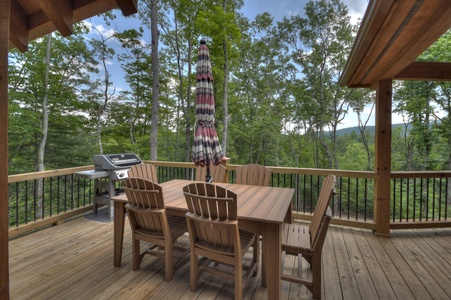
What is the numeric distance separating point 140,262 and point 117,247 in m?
0.31

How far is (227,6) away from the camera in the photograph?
8.52 m

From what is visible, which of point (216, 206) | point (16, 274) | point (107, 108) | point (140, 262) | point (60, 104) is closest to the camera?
point (216, 206)

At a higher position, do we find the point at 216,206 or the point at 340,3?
the point at 340,3

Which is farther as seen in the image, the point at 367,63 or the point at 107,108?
the point at 107,108

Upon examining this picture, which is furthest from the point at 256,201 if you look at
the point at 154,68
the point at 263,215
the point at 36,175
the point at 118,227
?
the point at 154,68

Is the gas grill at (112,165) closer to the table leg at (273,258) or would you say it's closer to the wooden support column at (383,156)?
the table leg at (273,258)

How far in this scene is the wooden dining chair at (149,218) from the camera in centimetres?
213

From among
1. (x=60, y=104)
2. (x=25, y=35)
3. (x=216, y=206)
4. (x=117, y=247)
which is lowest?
(x=117, y=247)

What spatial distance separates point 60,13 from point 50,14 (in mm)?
53

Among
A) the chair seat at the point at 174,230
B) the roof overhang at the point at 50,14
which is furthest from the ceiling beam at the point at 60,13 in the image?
the chair seat at the point at 174,230

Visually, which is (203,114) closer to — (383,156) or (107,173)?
(107,173)

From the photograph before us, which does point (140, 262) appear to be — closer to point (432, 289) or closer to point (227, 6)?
point (432, 289)

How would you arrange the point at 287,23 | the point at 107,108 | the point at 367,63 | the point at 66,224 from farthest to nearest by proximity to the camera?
the point at 287,23 → the point at 107,108 → the point at 66,224 → the point at 367,63

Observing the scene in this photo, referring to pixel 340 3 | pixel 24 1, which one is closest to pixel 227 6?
pixel 340 3
